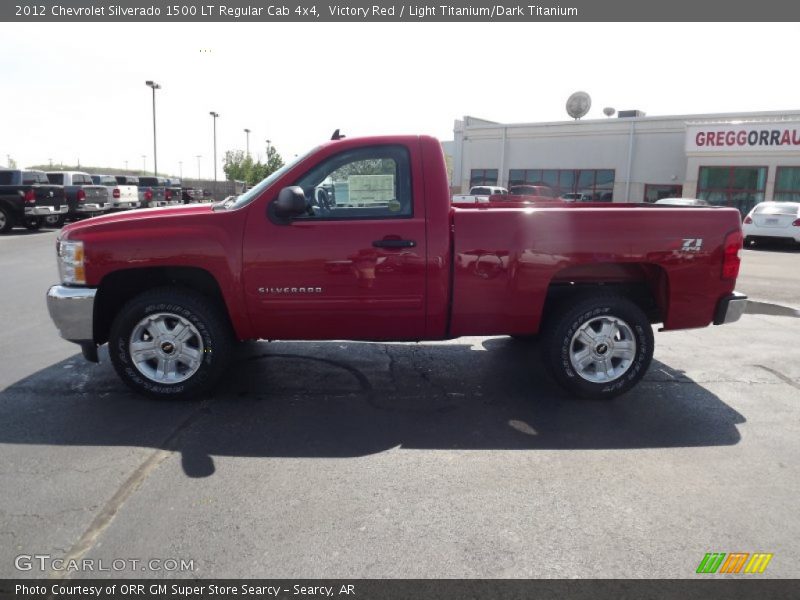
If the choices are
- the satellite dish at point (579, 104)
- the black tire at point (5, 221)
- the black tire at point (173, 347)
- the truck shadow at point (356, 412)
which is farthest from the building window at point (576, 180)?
the black tire at point (173, 347)

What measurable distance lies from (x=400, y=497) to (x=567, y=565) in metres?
0.96

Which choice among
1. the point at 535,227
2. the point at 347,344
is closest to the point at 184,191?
the point at 347,344

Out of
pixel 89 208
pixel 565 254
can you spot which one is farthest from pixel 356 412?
pixel 89 208

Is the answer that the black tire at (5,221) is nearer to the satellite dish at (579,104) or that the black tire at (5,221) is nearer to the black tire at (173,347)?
the black tire at (173,347)

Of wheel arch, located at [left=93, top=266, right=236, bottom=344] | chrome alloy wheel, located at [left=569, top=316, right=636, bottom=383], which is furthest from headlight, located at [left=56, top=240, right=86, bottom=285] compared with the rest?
chrome alloy wheel, located at [left=569, top=316, right=636, bottom=383]

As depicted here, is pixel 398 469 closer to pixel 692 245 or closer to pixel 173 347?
pixel 173 347

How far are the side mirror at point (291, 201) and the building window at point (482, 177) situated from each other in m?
34.3

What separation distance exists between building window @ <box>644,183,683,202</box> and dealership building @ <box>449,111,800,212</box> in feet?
0.17

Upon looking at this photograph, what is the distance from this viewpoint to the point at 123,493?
130 inches

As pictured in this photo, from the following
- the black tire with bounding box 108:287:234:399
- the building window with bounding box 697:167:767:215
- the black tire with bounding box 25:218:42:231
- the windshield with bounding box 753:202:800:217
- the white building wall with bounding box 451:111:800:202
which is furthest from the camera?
the white building wall with bounding box 451:111:800:202

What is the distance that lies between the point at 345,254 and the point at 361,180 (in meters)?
0.61

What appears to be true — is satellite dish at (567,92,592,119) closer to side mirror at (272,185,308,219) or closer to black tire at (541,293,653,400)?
black tire at (541,293,653,400)

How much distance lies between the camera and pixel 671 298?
15.9ft

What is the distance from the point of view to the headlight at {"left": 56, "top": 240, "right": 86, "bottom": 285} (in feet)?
14.9
